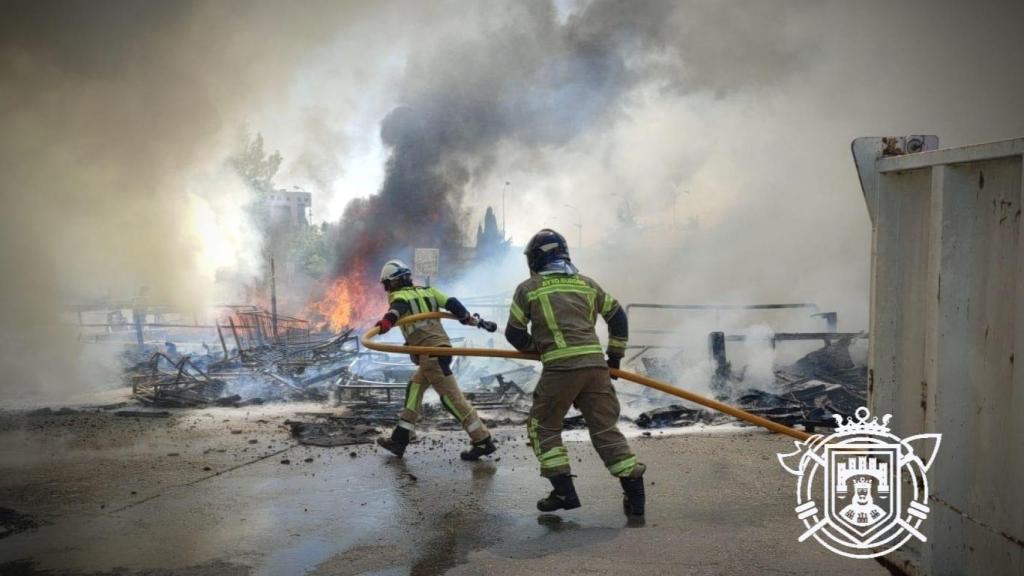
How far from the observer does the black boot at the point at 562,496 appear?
432 centimetres

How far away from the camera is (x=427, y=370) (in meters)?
6.01

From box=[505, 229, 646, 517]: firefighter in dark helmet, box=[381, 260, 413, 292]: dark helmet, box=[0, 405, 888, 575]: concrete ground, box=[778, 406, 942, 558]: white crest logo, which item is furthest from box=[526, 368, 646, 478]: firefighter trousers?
box=[381, 260, 413, 292]: dark helmet

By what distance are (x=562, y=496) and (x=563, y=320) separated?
1070 millimetres

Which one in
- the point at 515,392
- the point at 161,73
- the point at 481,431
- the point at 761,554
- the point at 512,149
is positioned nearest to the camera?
the point at 761,554

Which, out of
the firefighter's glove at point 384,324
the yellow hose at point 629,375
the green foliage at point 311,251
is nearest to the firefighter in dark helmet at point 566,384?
the yellow hose at point 629,375

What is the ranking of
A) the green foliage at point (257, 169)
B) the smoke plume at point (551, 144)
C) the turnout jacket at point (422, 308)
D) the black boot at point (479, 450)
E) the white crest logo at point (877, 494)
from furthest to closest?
the green foliage at point (257, 169)
the smoke plume at point (551, 144)
the turnout jacket at point (422, 308)
the black boot at point (479, 450)
the white crest logo at point (877, 494)

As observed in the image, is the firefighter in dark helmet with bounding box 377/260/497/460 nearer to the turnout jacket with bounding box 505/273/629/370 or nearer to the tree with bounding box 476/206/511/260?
the turnout jacket with bounding box 505/273/629/370

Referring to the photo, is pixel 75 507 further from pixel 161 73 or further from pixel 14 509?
pixel 161 73

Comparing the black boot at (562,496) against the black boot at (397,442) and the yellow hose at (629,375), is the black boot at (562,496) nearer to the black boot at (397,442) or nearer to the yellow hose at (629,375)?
the yellow hose at (629,375)

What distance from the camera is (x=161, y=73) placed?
18.2m

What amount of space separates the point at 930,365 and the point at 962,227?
0.50 meters

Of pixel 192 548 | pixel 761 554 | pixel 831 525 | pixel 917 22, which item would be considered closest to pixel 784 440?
pixel 831 525

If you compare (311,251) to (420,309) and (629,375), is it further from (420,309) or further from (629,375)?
(629,375)

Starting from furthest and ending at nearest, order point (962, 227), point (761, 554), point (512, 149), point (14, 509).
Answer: point (512, 149) < point (14, 509) < point (761, 554) < point (962, 227)
